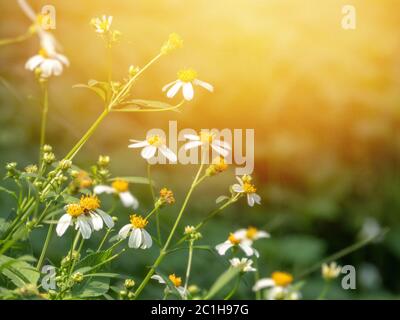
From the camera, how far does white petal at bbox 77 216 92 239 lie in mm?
1147

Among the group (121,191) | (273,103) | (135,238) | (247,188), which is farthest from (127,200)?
(273,103)

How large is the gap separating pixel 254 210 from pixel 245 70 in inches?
21.2

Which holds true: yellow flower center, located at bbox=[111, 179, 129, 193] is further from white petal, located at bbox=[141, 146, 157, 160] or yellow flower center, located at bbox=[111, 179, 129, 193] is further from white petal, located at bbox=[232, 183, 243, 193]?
white petal, located at bbox=[232, 183, 243, 193]

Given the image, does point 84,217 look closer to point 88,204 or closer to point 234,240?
point 88,204

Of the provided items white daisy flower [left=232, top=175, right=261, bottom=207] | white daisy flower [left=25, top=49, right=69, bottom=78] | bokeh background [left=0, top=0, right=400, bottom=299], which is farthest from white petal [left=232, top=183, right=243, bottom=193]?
bokeh background [left=0, top=0, right=400, bottom=299]

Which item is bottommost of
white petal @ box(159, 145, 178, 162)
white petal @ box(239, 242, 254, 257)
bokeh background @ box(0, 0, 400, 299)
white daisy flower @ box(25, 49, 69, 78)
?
white petal @ box(239, 242, 254, 257)

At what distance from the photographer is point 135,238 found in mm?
1194

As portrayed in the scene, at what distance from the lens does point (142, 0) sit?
9.43 feet

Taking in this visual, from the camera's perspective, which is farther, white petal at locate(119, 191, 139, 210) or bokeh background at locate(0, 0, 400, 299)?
bokeh background at locate(0, 0, 400, 299)

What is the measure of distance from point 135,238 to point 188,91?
9.3 inches

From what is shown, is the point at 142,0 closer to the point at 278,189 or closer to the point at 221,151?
the point at 278,189

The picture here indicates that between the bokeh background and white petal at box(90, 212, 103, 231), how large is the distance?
4.52 feet

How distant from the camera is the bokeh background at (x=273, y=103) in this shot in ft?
8.86

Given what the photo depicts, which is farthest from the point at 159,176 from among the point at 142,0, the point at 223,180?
the point at 142,0
